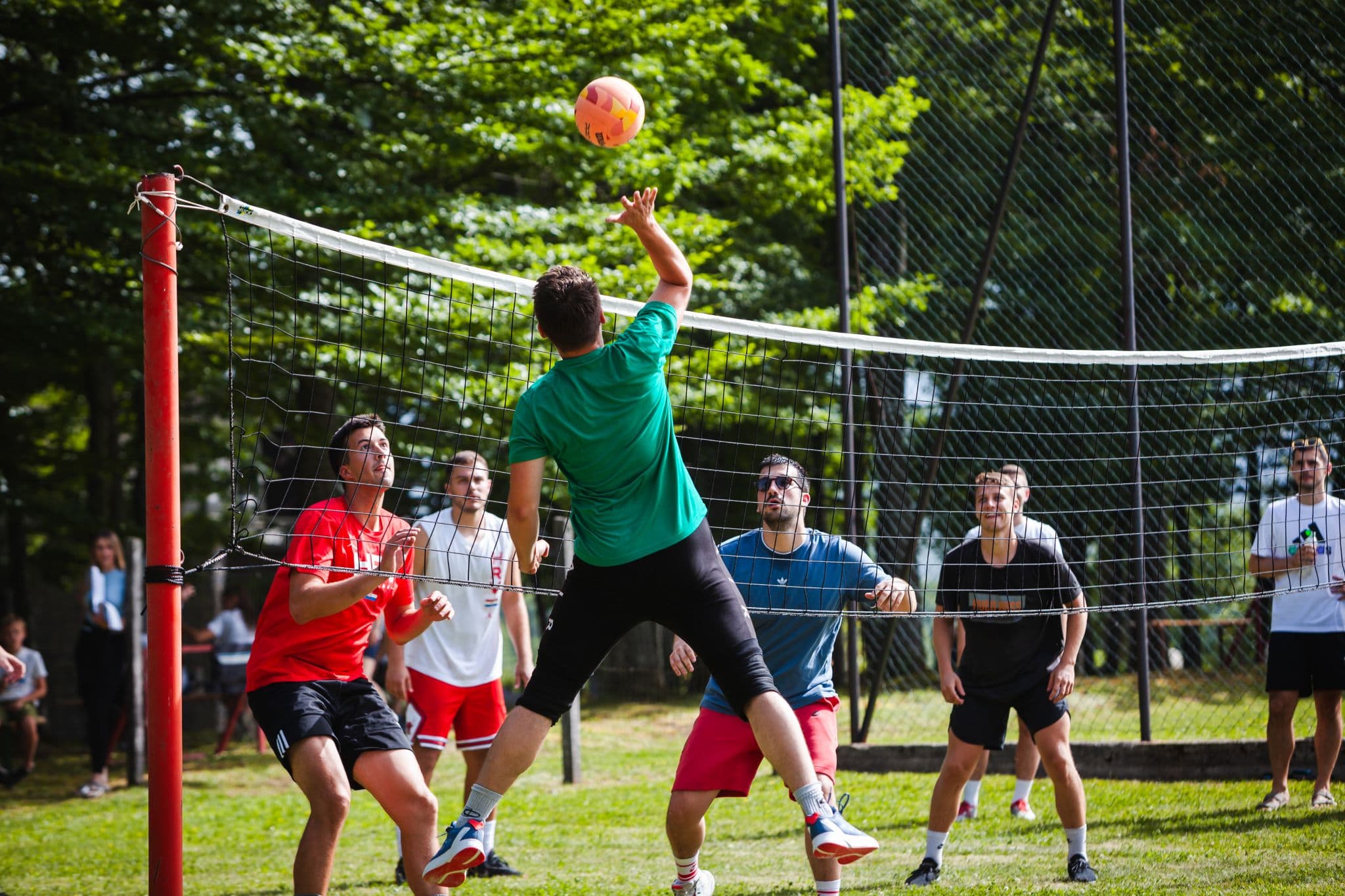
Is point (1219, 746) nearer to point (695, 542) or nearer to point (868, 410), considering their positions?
point (868, 410)

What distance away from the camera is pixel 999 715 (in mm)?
5340

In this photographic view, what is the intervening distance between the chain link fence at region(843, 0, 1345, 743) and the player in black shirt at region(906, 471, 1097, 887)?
2.94m

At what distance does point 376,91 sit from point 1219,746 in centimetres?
993

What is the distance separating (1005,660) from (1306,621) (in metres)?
2.27

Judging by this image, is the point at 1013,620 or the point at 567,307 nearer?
the point at 567,307

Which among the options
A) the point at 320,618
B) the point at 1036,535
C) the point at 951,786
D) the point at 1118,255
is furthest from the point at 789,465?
the point at 1118,255

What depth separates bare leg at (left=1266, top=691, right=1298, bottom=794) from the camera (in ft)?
20.9

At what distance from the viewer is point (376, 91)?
39.9ft

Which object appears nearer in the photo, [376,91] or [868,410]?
[868,410]

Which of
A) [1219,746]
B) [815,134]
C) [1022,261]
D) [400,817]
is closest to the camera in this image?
[400,817]

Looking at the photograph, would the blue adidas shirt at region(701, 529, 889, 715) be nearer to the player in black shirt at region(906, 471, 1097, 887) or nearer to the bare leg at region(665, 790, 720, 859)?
the bare leg at region(665, 790, 720, 859)

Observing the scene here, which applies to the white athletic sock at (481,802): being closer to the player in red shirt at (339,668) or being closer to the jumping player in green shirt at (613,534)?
the jumping player in green shirt at (613,534)

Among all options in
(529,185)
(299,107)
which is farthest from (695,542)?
(529,185)

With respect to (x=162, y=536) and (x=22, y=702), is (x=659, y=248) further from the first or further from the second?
(x=22, y=702)
